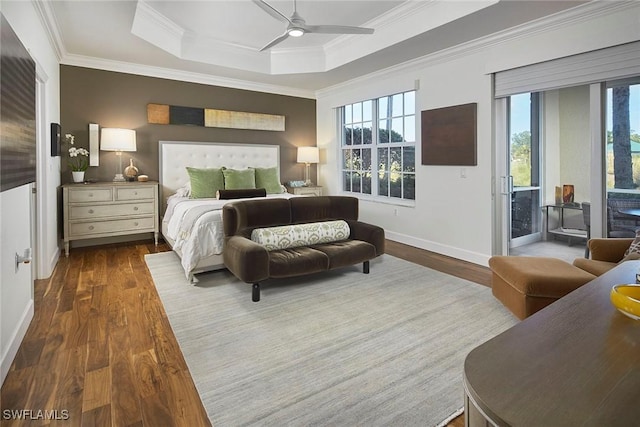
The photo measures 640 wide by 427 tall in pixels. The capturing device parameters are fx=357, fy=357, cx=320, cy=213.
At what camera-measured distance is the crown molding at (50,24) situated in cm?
324

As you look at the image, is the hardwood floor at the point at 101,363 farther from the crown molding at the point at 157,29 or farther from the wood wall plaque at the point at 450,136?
the crown molding at the point at 157,29

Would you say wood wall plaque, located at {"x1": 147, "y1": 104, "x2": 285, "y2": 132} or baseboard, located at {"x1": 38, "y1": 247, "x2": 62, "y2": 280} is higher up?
wood wall plaque, located at {"x1": 147, "y1": 104, "x2": 285, "y2": 132}

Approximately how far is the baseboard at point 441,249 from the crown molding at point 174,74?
10.9ft

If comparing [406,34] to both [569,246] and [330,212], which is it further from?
[569,246]

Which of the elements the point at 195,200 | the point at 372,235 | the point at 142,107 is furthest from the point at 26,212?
the point at 142,107

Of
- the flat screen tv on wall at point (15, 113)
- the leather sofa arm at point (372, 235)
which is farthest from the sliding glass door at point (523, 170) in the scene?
the flat screen tv on wall at point (15, 113)

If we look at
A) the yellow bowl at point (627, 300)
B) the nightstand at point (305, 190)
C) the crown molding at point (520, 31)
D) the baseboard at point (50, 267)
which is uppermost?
the crown molding at point (520, 31)

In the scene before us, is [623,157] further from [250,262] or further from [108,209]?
[108,209]

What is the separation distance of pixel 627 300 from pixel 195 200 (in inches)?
181

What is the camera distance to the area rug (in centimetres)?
177

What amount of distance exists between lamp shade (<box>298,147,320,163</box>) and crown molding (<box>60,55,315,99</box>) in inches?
43.0

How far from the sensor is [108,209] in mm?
4805

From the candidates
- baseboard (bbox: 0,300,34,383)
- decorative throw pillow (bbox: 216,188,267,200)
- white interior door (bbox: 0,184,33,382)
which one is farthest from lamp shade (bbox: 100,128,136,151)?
baseboard (bbox: 0,300,34,383)

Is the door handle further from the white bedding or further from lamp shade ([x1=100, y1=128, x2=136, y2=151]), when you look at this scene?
lamp shade ([x1=100, y1=128, x2=136, y2=151])
